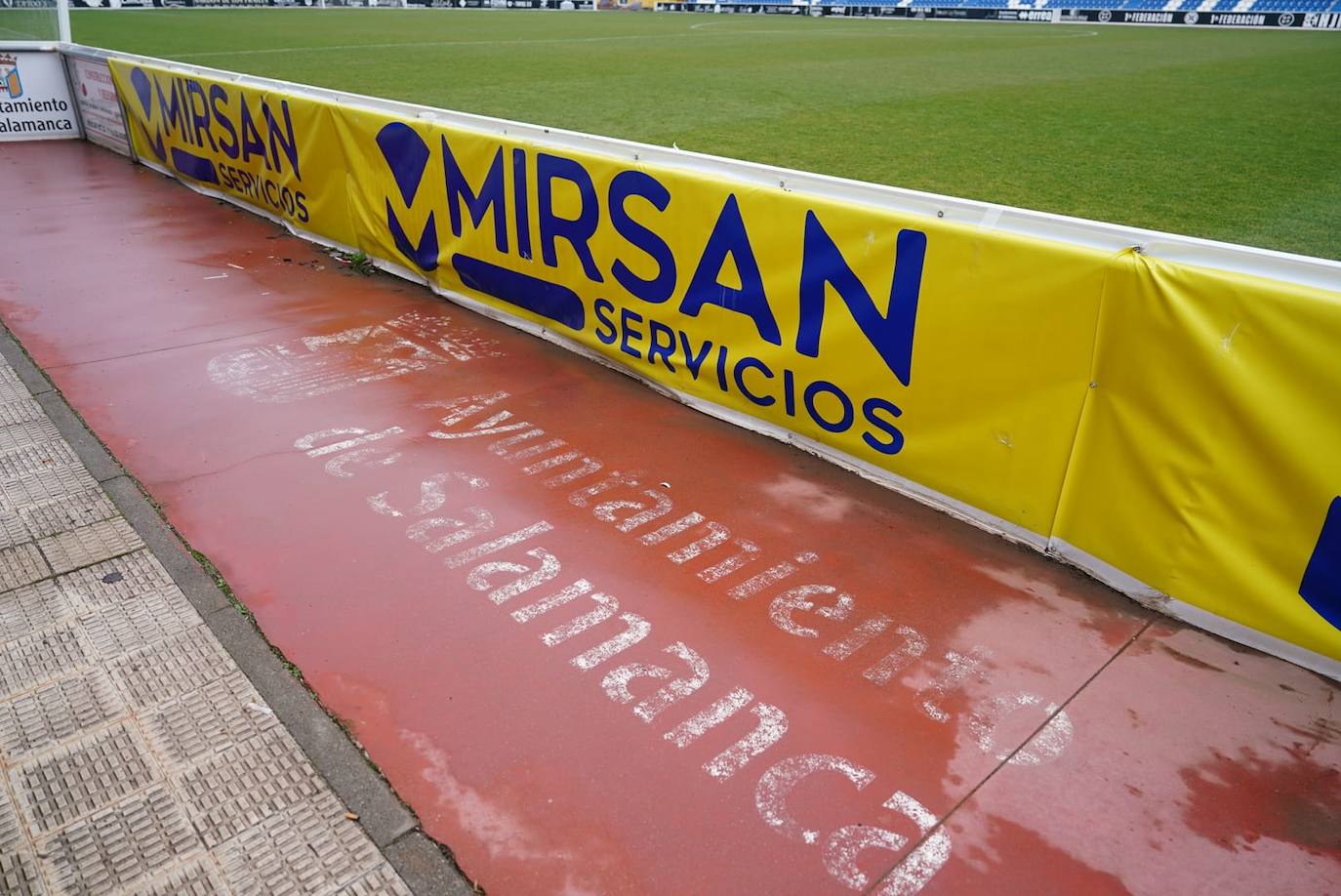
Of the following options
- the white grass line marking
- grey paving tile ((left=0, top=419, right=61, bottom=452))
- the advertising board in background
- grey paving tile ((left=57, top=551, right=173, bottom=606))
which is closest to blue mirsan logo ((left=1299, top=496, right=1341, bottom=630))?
grey paving tile ((left=57, top=551, right=173, bottom=606))

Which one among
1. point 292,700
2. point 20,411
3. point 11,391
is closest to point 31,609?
point 292,700

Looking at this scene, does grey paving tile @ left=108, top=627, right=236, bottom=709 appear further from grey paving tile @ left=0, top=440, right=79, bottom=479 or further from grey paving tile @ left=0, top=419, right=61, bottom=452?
grey paving tile @ left=0, top=419, right=61, bottom=452

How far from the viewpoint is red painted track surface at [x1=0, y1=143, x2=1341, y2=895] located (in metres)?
2.61

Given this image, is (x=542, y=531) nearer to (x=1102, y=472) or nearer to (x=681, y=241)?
(x=681, y=241)

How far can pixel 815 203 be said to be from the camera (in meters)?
4.27

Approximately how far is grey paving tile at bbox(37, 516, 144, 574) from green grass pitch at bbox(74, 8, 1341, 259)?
28.1ft

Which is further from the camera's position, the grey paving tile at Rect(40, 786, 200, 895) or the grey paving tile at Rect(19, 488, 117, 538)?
the grey paving tile at Rect(19, 488, 117, 538)

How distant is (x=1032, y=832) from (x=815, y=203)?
280cm

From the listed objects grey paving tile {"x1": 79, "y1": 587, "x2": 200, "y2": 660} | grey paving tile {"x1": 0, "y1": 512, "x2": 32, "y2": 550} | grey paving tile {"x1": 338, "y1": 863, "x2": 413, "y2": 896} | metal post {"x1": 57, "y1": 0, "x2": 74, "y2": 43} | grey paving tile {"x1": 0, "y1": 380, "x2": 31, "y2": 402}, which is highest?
metal post {"x1": 57, "y1": 0, "x2": 74, "y2": 43}

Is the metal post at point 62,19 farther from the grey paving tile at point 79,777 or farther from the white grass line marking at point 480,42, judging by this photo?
the grey paving tile at point 79,777

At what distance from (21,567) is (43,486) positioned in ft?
2.41

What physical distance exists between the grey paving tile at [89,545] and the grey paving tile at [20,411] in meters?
1.43

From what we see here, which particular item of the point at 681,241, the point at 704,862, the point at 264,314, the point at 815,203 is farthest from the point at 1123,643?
the point at 264,314

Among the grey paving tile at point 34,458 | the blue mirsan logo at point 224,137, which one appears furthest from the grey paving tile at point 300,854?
the blue mirsan logo at point 224,137
